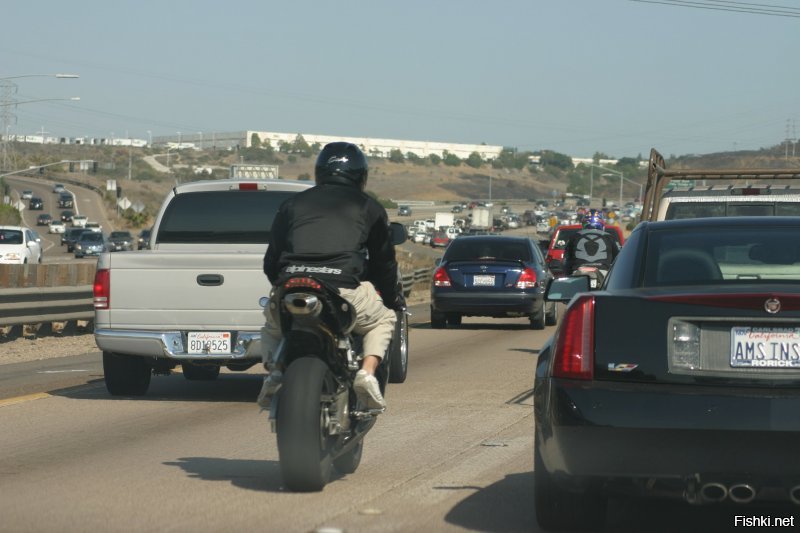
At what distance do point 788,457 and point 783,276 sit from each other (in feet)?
4.62

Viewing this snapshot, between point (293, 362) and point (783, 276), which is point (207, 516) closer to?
point (293, 362)

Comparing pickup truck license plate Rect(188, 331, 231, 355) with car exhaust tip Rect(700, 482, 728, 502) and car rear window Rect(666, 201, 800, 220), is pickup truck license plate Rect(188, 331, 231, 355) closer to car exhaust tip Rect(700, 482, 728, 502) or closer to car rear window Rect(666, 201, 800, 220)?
car rear window Rect(666, 201, 800, 220)

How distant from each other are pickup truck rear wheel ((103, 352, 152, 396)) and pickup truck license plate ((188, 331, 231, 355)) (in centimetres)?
102

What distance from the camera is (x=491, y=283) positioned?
22.3 meters

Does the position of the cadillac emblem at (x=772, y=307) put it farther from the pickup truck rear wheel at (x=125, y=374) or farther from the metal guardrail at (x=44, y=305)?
the metal guardrail at (x=44, y=305)

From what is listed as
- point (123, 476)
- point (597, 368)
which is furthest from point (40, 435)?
point (597, 368)

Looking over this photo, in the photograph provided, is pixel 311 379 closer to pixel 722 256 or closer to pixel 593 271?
pixel 722 256

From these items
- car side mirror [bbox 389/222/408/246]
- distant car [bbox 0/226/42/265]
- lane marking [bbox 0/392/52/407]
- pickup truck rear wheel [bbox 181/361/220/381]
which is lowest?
distant car [bbox 0/226/42/265]

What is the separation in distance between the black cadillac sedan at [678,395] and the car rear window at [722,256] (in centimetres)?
32

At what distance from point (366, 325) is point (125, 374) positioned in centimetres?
551

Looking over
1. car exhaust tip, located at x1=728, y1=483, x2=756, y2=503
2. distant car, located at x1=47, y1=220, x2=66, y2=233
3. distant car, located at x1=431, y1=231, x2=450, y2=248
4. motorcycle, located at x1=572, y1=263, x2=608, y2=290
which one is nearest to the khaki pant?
car exhaust tip, located at x1=728, y1=483, x2=756, y2=503

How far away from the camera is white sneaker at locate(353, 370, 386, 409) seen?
7.39 metres

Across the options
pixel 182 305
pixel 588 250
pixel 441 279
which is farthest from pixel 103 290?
pixel 441 279

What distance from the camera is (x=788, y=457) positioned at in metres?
5.47
